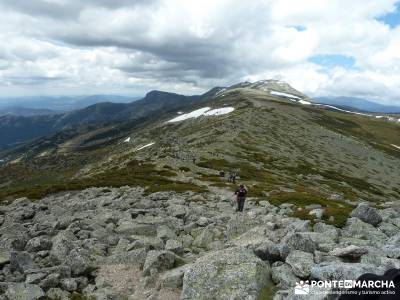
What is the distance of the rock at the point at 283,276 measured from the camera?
1506 centimetres

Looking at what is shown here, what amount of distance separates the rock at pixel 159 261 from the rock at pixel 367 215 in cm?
1337

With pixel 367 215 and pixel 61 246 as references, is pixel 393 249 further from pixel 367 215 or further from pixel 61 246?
pixel 61 246

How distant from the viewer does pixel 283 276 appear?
607 inches

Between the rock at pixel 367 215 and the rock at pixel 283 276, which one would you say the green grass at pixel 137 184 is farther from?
the rock at pixel 283 276

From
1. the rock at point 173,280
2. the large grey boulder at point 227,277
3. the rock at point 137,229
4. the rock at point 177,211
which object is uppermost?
the large grey boulder at point 227,277

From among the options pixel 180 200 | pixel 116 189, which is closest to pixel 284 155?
pixel 116 189

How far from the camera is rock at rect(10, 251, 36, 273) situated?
754 inches

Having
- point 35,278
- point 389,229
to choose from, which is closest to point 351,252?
point 389,229

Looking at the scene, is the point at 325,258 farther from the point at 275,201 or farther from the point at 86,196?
the point at 86,196

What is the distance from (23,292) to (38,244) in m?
6.34

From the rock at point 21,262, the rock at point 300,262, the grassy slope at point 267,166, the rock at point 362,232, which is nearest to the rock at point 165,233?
the rock at point 21,262

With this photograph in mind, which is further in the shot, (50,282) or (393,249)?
(50,282)

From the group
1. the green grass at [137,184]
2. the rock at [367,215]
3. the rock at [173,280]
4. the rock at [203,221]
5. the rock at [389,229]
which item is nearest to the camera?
the rock at [173,280]

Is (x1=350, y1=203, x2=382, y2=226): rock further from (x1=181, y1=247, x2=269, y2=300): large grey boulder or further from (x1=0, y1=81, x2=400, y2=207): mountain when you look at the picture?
(x1=181, y1=247, x2=269, y2=300): large grey boulder
